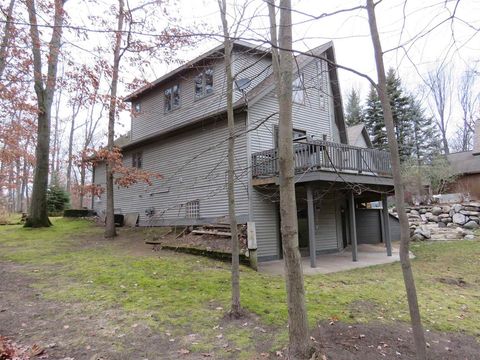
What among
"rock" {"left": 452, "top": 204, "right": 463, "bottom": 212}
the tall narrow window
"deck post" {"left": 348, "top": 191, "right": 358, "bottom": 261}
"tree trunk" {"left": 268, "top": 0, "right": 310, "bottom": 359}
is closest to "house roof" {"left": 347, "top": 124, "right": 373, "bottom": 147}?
"rock" {"left": 452, "top": 204, "right": 463, "bottom": 212}

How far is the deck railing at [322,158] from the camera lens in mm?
10484

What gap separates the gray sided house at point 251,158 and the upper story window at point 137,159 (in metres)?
0.05

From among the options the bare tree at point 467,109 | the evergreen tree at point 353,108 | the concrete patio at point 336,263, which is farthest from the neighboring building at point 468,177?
the concrete patio at point 336,263

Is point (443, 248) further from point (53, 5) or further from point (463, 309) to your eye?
point (53, 5)

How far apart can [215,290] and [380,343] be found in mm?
3302

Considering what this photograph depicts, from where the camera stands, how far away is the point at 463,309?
630 centimetres

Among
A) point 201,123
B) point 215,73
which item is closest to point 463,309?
point 201,123

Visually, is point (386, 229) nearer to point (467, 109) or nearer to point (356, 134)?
point (356, 134)

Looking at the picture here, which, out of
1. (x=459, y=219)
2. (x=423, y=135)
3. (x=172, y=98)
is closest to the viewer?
(x=172, y=98)

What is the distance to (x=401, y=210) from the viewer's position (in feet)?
10.6

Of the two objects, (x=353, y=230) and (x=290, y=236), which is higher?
(x=290, y=236)

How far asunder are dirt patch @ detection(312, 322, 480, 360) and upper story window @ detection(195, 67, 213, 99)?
11.0m

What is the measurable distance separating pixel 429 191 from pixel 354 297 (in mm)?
20363

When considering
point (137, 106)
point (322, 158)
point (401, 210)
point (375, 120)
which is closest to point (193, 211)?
point (322, 158)
